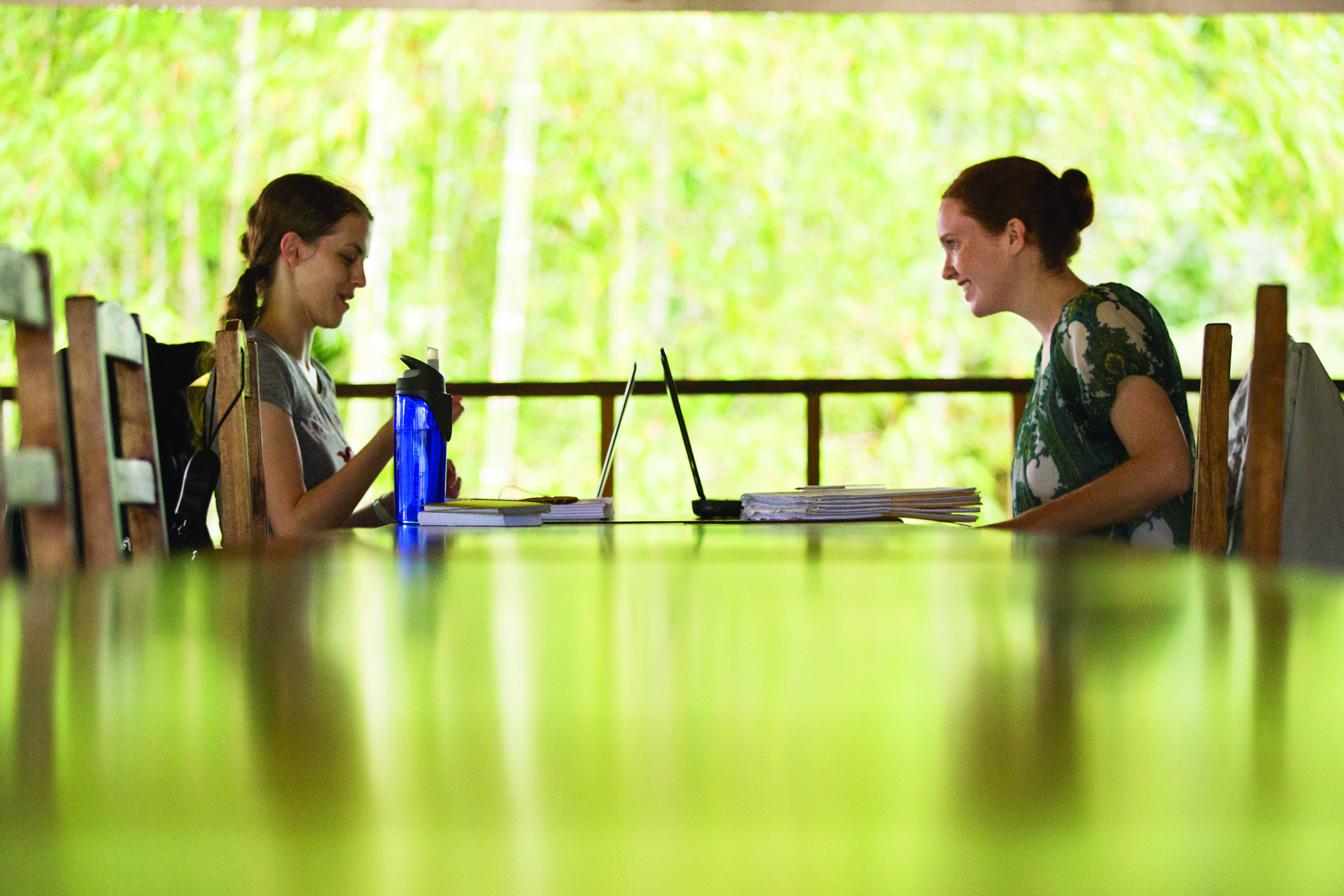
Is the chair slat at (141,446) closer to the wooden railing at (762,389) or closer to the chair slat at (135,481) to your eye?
the chair slat at (135,481)

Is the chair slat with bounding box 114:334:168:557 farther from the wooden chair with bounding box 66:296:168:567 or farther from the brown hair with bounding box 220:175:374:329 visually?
the brown hair with bounding box 220:175:374:329

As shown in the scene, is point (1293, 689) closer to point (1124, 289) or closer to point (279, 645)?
point (279, 645)

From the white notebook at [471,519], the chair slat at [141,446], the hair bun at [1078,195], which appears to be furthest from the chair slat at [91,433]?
the hair bun at [1078,195]

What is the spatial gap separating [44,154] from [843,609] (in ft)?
23.8

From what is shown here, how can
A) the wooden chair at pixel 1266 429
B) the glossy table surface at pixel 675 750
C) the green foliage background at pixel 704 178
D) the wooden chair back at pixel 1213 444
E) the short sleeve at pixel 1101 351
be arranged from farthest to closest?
the green foliage background at pixel 704 178 < the short sleeve at pixel 1101 351 < the wooden chair back at pixel 1213 444 < the wooden chair at pixel 1266 429 < the glossy table surface at pixel 675 750

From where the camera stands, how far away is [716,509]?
1.94 meters

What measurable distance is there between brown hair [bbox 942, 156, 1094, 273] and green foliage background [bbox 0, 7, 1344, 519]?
4789 mm

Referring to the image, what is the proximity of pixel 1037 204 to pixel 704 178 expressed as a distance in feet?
16.4

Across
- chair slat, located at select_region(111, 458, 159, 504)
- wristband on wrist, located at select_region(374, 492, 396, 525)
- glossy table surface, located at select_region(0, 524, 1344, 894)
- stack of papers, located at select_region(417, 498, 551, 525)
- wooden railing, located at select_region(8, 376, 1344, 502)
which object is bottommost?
wristband on wrist, located at select_region(374, 492, 396, 525)

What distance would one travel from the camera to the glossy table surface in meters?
0.22

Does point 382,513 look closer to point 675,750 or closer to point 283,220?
point 283,220

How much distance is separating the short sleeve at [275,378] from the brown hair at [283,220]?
0.68ft

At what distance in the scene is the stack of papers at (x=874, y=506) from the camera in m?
1.78

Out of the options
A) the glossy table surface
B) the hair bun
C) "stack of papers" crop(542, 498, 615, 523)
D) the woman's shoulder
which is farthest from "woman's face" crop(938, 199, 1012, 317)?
the glossy table surface
